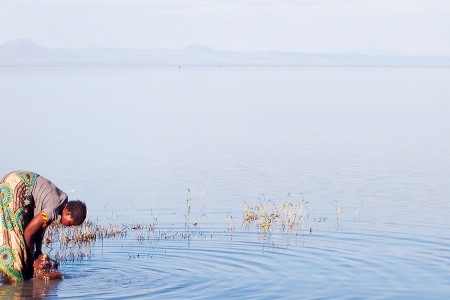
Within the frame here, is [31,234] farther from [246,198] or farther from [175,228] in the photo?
[246,198]

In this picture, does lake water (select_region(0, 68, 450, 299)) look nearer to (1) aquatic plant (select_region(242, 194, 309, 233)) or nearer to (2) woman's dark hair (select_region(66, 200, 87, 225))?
(1) aquatic plant (select_region(242, 194, 309, 233))

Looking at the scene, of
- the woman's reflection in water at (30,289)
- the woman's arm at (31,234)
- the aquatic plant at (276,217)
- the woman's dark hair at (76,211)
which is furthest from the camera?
the aquatic plant at (276,217)

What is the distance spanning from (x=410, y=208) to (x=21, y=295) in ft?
31.3

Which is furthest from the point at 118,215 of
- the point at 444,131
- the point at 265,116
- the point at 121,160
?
the point at 265,116

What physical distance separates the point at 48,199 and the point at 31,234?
65 centimetres

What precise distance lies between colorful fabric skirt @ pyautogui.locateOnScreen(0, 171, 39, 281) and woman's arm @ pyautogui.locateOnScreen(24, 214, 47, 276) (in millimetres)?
65

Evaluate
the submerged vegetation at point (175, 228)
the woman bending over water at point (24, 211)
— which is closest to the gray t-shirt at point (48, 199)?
the woman bending over water at point (24, 211)

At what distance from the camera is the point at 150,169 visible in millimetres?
27094

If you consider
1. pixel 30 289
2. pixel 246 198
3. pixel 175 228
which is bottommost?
pixel 30 289

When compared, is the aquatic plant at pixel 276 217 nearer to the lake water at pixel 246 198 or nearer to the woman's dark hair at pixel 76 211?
the lake water at pixel 246 198

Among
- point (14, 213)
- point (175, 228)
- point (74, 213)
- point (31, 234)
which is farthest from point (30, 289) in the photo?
point (175, 228)

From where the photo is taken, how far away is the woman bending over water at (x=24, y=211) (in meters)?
12.5

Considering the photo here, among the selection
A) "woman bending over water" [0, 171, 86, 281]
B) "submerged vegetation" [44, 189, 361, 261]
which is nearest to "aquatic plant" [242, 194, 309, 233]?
"submerged vegetation" [44, 189, 361, 261]

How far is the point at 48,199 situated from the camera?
1252 centimetres
